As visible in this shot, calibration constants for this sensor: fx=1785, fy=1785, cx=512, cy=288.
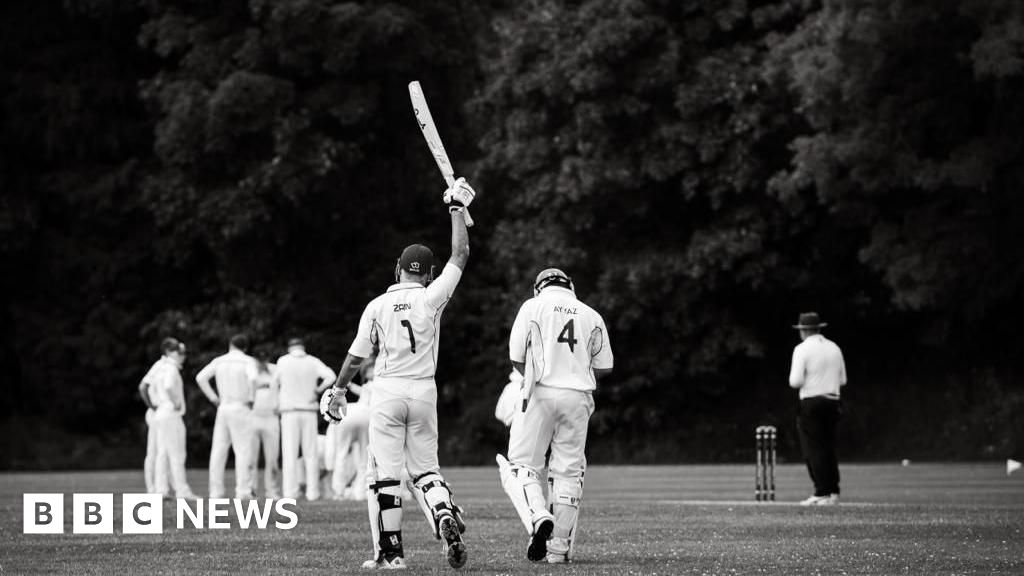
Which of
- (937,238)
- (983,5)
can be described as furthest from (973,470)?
(983,5)

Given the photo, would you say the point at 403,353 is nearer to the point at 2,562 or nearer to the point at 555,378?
the point at 555,378

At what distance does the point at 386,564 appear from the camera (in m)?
12.6

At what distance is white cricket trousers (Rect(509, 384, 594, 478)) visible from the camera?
13.5 metres

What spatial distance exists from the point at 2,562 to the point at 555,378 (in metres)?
4.45

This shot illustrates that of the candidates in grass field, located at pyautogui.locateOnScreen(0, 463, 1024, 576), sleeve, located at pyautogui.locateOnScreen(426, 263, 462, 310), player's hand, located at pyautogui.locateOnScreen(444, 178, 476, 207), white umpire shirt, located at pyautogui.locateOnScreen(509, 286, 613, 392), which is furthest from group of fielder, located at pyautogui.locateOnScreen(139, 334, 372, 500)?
player's hand, located at pyautogui.locateOnScreen(444, 178, 476, 207)

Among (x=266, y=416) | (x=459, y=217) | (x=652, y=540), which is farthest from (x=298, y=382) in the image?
(x=459, y=217)

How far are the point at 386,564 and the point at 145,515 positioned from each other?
297 inches

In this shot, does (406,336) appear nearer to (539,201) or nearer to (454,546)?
(454,546)

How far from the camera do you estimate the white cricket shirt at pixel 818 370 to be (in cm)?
2195

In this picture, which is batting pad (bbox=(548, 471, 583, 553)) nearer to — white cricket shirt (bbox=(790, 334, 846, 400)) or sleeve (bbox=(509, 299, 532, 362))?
sleeve (bbox=(509, 299, 532, 362))

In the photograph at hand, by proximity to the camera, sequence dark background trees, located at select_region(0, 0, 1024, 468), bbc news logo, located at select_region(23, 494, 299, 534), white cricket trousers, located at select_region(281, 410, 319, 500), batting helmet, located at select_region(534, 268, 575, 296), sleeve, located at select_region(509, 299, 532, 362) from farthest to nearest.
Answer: dark background trees, located at select_region(0, 0, 1024, 468)
white cricket trousers, located at select_region(281, 410, 319, 500)
bbc news logo, located at select_region(23, 494, 299, 534)
batting helmet, located at select_region(534, 268, 575, 296)
sleeve, located at select_region(509, 299, 532, 362)

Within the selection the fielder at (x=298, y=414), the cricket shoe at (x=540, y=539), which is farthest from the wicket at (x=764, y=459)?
the cricket shoe at (x=540, y=539)

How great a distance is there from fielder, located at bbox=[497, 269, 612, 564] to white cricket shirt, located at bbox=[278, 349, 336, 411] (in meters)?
11.5

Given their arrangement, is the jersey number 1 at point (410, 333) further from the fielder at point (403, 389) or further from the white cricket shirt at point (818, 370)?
the white cricket shirt at point (818, 370)
